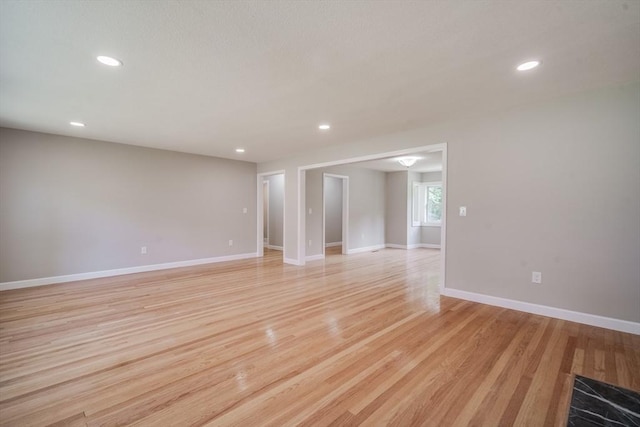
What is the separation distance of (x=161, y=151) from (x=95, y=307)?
331 cm

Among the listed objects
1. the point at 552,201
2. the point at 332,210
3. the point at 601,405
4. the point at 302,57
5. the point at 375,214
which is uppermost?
the point at 302,57

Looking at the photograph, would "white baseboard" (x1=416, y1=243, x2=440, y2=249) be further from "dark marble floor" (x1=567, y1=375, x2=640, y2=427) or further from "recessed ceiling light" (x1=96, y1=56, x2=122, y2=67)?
"recessed ceiling light" (x1=96, y1=56, x2=122, y2=67)

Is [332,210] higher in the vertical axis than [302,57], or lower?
lower

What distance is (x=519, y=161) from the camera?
10.9 feet

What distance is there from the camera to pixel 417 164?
7.59 meters

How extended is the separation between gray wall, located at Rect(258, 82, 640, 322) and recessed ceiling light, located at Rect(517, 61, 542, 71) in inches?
39.7

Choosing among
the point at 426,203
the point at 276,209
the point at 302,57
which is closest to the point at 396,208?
the point at 426,203

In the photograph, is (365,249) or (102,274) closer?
(102,274)

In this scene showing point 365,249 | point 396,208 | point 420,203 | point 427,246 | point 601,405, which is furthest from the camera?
point 420,203

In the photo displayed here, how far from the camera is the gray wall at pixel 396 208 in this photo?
8.67 metres

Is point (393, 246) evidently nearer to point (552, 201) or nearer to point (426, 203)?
point (426, 203)

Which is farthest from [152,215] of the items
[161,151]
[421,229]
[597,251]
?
[421,229]

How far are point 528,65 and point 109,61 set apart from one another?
3.46 meters

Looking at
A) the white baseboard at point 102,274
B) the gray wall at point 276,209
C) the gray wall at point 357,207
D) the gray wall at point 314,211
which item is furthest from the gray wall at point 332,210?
the white baseboard at point 102,274
